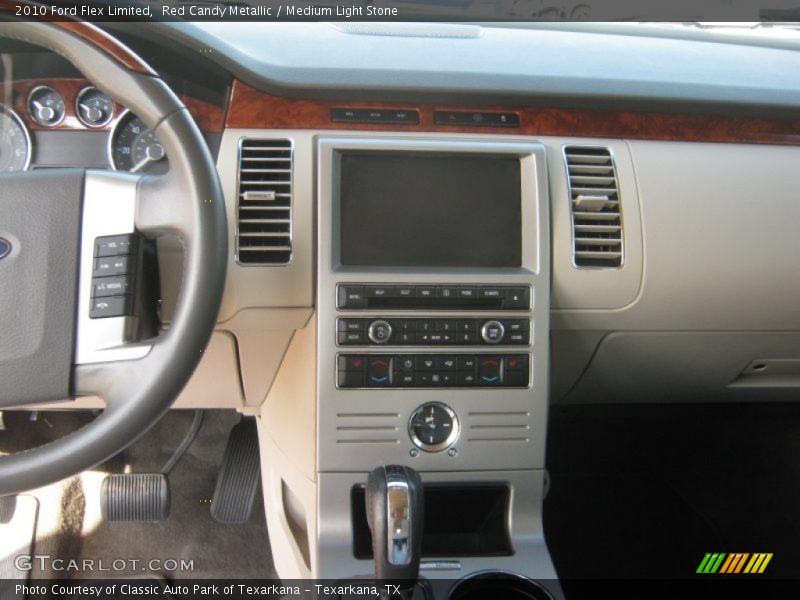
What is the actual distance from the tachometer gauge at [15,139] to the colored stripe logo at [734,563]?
1.79 meters

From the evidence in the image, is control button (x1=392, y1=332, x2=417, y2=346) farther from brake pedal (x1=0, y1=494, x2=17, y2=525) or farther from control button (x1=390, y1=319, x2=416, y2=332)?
brake pedal (x1=0, y1=494, x2=17, y2=525)

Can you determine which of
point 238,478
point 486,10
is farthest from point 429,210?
point 238,478

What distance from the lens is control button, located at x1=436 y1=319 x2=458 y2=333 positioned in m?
1.28

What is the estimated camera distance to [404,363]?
1277 millimetres

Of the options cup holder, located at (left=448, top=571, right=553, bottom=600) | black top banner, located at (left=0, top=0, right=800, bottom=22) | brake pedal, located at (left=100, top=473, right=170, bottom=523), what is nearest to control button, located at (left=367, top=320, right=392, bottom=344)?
cup holder, located at (left=448, top=571, right=553, bottom=600)

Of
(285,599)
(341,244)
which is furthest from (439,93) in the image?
(285,599)

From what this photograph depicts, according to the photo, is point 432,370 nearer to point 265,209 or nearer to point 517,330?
point 517,330

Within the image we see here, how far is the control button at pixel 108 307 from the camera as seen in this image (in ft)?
3.49

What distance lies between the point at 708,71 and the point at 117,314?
125 cm

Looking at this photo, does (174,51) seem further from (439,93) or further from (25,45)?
(439,93)

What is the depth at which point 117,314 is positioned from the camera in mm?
1063

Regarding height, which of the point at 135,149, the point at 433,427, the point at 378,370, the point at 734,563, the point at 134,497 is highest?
the point at 135,149

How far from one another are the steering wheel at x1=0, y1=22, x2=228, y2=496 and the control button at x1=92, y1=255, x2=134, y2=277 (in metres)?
0.01

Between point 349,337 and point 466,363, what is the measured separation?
21 centimetres
